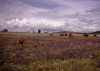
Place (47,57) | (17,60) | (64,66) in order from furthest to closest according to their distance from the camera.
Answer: (47,57)
(17,60)
(64,66)

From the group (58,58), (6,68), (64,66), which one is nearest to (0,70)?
(6,68)

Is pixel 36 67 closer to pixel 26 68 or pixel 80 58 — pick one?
pixel 26 68

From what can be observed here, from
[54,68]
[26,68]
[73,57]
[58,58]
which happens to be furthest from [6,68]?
[73,57]

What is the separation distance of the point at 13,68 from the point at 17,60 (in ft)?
7.29

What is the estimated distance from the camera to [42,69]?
1058cm

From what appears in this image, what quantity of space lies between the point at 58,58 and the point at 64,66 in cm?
297

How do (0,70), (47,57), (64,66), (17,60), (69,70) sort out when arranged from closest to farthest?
(0,70) → (69,70) → (64,66) → (17,60) → (47,57)

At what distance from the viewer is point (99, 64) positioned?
12.0 meters

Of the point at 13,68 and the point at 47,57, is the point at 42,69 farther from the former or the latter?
the point at 47,57

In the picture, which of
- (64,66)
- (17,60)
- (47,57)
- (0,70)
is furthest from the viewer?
(47,57)

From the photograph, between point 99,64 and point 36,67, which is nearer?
point 36,67

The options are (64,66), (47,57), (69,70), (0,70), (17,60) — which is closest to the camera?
(0,70)

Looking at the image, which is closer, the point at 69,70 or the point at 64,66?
the point at 69,70

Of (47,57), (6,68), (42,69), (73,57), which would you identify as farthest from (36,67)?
(73,57)
